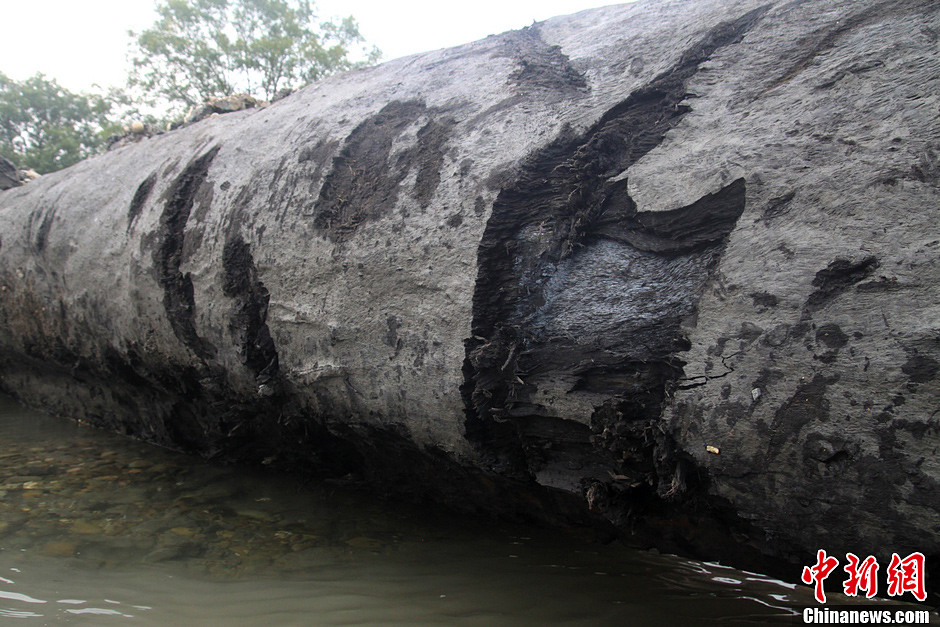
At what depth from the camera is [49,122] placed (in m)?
14.0

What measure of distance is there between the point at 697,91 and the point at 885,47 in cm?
42

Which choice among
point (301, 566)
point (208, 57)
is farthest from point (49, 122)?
point (301, 566)

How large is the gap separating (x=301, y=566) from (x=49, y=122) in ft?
52.4

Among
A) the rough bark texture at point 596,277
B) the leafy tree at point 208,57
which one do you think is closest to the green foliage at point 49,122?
the leafy tree at point 208,57

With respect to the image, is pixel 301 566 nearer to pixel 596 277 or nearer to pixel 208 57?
pixel 596 277

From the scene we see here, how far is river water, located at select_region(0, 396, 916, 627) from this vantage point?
153 cm

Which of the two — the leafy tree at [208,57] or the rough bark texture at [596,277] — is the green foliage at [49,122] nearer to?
the leafy tree at [208,57]

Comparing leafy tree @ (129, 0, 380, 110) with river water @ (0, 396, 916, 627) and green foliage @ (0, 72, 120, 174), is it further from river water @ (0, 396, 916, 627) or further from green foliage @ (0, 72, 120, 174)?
river water @ (0, 396, 916, 627)

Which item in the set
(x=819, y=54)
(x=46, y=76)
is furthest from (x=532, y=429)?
(x=46, y=76)

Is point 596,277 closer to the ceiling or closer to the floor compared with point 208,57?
closer to the floor

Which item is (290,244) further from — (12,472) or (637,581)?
(12,472)

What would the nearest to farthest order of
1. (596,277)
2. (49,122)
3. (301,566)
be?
(596,277) → (301,566) → (49,122)

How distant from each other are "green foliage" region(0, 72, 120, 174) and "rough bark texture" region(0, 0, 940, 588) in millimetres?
12471

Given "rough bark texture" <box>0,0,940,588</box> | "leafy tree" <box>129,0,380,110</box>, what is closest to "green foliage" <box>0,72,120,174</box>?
"leafy tree" <box>129,0,380,110</box>
